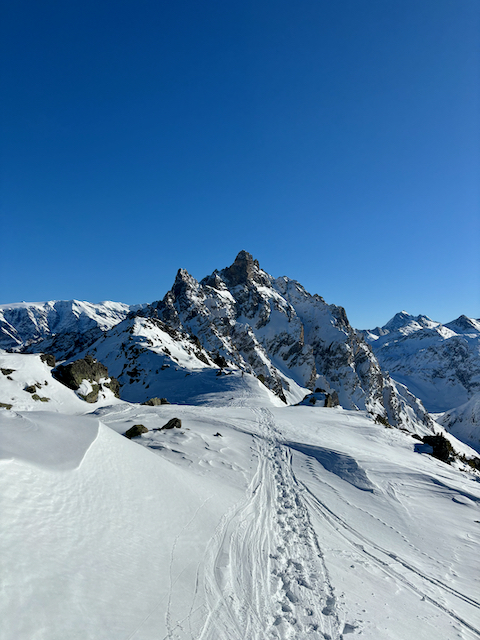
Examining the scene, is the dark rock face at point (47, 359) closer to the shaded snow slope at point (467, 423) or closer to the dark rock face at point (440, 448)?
the dark rock face at point (440, 448)

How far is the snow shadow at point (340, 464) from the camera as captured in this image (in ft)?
38.2

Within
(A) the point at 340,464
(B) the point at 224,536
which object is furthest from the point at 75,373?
(B) the point at 224,536

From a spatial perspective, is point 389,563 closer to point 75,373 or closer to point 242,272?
point 75,373

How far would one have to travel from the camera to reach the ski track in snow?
4.54 metres

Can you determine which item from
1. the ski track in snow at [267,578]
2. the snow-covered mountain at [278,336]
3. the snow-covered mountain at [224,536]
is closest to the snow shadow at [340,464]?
the snow-covered mountain at [224,536]

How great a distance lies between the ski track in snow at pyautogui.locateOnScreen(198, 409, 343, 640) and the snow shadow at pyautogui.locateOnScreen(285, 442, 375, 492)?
347 centimetres

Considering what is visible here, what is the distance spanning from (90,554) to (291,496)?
285 inches

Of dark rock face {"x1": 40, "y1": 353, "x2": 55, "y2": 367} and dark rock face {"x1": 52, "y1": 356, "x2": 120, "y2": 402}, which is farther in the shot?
dark rock face {"x1": 40, "y1": 353, "x2": 55, "y2": 367}

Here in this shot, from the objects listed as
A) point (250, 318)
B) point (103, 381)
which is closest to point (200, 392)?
point (103, 381)

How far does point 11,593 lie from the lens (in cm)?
332

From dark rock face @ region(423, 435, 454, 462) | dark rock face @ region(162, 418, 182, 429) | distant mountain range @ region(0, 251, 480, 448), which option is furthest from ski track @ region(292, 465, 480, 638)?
distant mountain range @ region(0, 251, 480, 448)

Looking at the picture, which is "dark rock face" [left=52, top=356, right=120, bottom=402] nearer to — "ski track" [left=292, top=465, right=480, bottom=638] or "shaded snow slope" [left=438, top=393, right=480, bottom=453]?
"ski track" [left=292, top=465, right=480, bottom=638]

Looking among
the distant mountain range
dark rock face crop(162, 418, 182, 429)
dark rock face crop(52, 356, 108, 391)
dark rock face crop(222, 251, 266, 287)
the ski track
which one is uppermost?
dark rock face crop(222, 251, 266, 287)

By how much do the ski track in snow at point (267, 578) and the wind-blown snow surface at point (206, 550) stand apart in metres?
0.03
